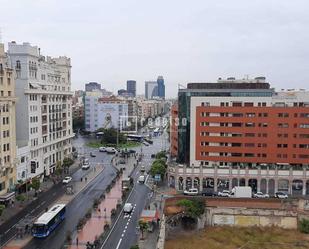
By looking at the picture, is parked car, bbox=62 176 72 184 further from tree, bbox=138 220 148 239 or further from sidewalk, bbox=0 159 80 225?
tree, bbox=138 220 148 239

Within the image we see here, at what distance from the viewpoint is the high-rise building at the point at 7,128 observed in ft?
158

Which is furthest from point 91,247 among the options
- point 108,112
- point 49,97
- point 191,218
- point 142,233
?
point 108,112

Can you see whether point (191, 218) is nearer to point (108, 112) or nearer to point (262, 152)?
point (262, 152)

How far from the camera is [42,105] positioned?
197ft

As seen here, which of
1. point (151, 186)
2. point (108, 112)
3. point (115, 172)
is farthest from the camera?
point (108, 112)

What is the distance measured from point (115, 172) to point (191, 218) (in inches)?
1164

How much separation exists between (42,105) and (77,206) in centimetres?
1896

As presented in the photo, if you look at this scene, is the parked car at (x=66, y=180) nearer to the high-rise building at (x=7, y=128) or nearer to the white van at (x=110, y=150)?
the high-rise building at (x=7, y=128)

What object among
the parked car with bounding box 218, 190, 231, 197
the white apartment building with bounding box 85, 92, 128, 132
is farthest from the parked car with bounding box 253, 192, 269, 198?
the white apartment building with bounding box 85, 92, 128, 132

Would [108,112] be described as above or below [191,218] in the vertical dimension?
above

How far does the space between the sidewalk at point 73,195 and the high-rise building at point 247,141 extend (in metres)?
12.5

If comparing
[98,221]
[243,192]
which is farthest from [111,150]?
[98,221]

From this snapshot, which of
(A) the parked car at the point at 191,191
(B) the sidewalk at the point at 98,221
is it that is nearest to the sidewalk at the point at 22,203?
(B) the sidewalk at the point at 98,221

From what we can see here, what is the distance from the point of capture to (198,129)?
Result: 5762 centimetres
